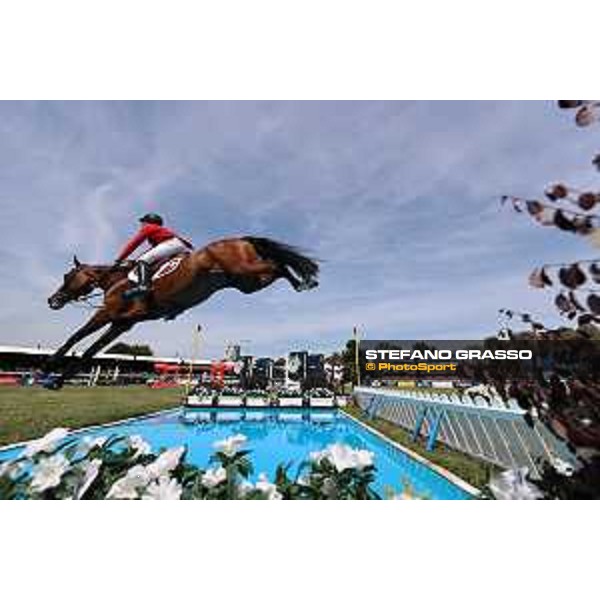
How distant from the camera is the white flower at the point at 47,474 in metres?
2.84

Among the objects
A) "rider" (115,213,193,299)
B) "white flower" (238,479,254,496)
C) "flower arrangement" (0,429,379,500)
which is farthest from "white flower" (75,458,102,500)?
"rider" (115,213,193,299)

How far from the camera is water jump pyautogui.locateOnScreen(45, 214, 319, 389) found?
15.5 ft

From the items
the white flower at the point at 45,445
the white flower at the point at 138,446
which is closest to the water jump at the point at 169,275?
the white flower at the point at 138,446

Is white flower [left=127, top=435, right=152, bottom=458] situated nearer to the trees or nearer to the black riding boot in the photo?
the black riding boot

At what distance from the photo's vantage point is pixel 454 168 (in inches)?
175

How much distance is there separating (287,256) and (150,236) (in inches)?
44.6

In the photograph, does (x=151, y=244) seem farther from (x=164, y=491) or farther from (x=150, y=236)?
(x=164, y=491)

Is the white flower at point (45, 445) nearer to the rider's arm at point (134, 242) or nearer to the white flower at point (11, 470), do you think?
the white flower at point (11, 470)

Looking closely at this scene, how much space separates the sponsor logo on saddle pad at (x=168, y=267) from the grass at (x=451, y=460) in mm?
2702

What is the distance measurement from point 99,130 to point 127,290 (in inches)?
52.1

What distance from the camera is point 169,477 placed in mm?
3129

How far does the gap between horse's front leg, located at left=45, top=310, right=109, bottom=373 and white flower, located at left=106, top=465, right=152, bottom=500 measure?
215 centimetres

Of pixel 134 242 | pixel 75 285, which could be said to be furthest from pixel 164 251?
pixel 75 285
